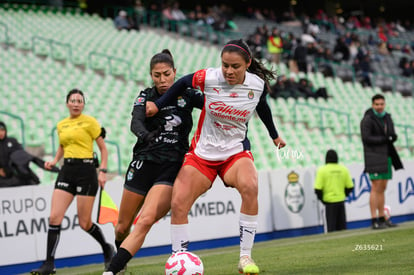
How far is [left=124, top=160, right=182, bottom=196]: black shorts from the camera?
23.5ft

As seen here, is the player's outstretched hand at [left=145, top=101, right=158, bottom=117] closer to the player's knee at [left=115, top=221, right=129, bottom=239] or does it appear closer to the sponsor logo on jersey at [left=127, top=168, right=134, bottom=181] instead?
the sponsor logo on jersey at [left=127, top=168, right=134, bottom=181]

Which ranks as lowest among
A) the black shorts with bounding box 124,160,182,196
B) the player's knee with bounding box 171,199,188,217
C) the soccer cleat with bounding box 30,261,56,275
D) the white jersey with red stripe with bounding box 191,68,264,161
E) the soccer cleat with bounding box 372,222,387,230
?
the soccer cleat with bounding box 372,222,387,230

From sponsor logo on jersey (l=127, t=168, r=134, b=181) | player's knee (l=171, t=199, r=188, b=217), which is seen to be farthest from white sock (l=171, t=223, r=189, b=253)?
sponsor logo on jersey (l=127, t=168, r=134, b=181)

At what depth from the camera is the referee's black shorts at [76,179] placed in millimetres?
9516

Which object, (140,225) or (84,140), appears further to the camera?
(84,140)

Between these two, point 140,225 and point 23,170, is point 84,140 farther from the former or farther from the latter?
point 23,170

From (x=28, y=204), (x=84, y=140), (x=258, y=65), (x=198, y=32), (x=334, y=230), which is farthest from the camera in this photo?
(x=198, y=32)

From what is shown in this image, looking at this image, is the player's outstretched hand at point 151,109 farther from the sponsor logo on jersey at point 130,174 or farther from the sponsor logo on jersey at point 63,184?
the sponsor logo on jersey at point 63,184

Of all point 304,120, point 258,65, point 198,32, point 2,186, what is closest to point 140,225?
point 258,65

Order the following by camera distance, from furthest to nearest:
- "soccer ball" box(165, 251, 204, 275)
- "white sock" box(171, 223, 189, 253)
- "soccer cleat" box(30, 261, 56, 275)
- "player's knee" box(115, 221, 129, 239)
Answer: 1. "soccer cleat" box(30, 261, 56, 275)
2. "player's knee" box(115, 221, 129, 239)
3. "white sock" box(171, 223, 189, 253)
4. "soccer ball" box(165, 251, 204, 275)

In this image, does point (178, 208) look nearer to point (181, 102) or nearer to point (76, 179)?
point (181, 102)

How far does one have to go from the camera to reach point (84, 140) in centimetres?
967

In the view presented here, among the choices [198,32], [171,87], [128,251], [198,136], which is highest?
[198,32]

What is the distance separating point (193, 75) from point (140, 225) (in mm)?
1465
